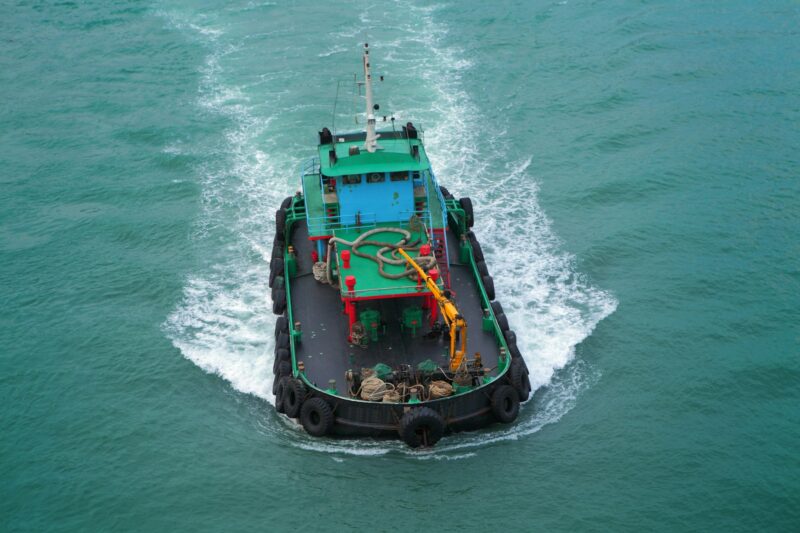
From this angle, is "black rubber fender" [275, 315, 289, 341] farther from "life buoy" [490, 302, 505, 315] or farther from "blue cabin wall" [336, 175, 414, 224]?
"life buoy" [490, 302, 505, 315]

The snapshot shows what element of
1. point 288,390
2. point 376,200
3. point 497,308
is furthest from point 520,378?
point 376,200

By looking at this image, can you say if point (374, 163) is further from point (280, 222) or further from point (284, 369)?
point (284, 369)

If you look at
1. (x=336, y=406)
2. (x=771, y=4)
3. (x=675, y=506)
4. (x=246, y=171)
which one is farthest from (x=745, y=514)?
(x=771, y=4)

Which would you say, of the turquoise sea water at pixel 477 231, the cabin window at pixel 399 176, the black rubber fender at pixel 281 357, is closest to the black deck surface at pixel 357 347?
the black rubber fender at pixel 281 357

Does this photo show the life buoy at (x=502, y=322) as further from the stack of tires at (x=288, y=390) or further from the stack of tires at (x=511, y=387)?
the stack of tires at (x=288, y=390)

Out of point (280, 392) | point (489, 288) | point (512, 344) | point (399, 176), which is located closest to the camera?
point (280, 392)

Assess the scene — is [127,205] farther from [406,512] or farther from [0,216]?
[406,512]
